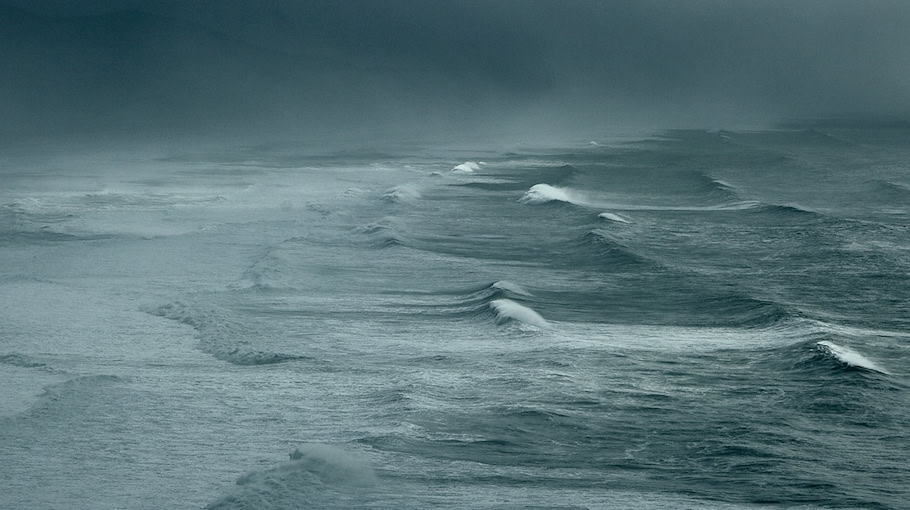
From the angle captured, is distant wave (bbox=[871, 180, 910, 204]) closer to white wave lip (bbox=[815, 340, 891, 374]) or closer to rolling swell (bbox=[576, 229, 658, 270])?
rolling swell (bbox=[576, 229, 658, 270])

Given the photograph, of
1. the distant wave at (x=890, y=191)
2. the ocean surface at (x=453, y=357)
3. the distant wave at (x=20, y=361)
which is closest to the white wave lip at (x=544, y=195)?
the ocean surface at (x=453, y=357)

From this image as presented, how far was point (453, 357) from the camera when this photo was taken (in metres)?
20.7

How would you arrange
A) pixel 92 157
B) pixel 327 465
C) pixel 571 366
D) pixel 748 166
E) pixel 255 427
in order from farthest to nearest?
1. pixel 92 157
2. pixel 748 166
3. pixel 571 366
4. pixel 255 427
5. pixel 327 465

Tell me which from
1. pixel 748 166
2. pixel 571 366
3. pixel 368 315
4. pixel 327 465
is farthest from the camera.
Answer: pixel 748 166

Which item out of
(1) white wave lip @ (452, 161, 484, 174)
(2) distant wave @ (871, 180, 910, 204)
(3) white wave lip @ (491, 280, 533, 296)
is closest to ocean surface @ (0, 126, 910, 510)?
(3) white wave lip @ (491, 280, 533, 296)

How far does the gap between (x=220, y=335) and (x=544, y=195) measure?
2760 centimetres

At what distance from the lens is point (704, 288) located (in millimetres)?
27531

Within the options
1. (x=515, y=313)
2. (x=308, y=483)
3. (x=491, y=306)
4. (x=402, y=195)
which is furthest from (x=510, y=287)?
(x=402, y=195)

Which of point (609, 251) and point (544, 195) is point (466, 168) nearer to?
point (544, 195)

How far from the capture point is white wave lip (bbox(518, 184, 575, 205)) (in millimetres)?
47150

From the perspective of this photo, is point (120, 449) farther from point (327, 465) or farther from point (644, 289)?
point (644, 289)

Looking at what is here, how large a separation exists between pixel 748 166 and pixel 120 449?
58333mm

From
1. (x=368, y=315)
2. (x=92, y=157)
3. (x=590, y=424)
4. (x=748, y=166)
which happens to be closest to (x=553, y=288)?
(x=368, y=315)

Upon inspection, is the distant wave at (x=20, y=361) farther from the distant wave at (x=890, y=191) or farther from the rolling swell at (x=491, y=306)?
Result: the distant wave at (x=890, y=191)
